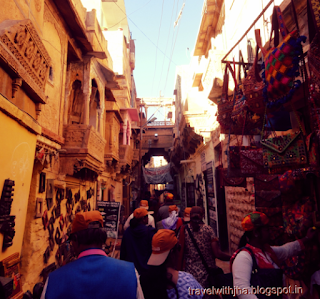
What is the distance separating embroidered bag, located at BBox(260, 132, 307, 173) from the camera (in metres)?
2.36

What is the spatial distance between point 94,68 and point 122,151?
5.70 m

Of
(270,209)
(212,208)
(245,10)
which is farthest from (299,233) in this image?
(212,208)

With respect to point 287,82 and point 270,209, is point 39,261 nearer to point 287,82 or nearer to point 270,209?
point 270,209

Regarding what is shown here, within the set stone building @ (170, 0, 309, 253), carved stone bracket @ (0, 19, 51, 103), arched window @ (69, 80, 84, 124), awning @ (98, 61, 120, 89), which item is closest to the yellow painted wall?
carved stone bracket @ (0, 19, 51, 103)

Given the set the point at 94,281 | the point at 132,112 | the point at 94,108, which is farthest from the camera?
the point at 132,112

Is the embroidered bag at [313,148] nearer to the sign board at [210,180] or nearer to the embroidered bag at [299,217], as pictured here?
the embroidered bag at [299,217]

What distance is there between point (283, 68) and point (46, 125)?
4.62 metres

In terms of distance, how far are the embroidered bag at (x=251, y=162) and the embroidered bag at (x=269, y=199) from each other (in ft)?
0.94

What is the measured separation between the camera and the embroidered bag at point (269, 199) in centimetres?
301

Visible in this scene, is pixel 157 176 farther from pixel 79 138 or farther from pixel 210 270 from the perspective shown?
pixel 210 270

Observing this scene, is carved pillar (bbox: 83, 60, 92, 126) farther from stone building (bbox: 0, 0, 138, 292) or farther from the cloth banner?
the cloth banner

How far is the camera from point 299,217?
2211 mm

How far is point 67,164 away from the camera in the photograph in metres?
6.04

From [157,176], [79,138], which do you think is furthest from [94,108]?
[157,176]
